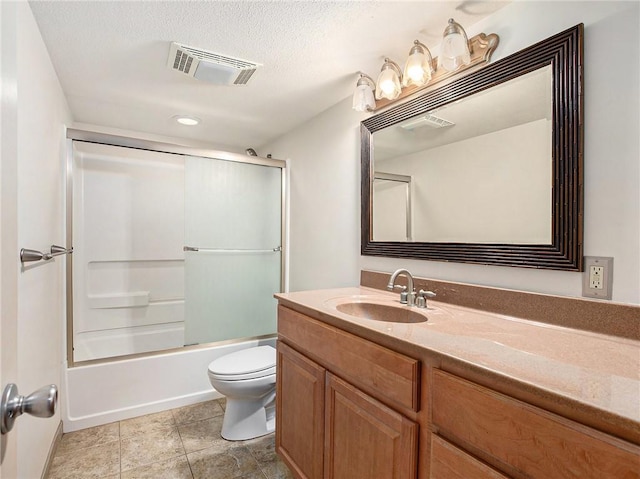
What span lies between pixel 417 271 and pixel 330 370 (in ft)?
2.25

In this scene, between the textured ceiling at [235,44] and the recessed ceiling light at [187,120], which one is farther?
the recessed ceiling light at [187,120]

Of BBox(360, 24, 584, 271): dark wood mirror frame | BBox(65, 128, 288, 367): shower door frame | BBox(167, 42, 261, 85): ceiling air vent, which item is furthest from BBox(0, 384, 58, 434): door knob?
BBox(65, 128, 288, 367): shower door frame

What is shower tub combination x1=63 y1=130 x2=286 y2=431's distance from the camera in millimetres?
2188

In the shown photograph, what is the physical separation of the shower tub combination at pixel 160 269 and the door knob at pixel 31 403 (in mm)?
1872

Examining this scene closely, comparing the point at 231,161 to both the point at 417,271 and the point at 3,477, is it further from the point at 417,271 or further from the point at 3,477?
the point at 3,477

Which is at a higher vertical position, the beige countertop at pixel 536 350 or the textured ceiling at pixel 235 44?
the textured ceiling at pixel 235 44

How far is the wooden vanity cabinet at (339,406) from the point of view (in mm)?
986

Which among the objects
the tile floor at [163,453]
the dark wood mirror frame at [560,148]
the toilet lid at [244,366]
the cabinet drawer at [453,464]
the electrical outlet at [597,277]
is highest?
the dark wood mirror frame at [560,148]

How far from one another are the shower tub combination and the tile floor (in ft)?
0.51

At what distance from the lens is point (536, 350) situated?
2.88 ft

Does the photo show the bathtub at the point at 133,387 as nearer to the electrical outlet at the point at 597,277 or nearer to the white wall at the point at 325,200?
the white wall at the point at 325,200

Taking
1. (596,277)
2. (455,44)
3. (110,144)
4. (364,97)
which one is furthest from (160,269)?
(596,277)

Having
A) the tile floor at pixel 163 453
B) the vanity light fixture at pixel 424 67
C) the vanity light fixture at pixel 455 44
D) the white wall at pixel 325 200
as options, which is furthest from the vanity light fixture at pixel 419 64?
the tile floor at pixel 163 453

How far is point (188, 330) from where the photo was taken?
2523mm
